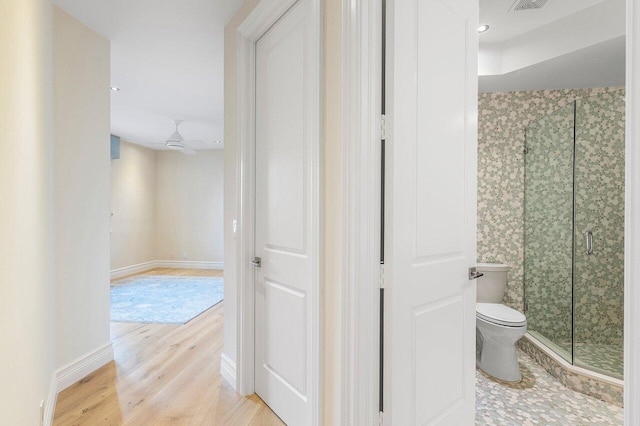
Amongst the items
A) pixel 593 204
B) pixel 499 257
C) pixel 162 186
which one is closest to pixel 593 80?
pixel 593 204

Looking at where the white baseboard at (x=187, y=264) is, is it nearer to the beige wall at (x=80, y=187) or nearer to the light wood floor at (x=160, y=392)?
the light wood floor at (x=160, y=392)

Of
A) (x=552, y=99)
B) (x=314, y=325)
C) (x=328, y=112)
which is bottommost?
(x=314, y=325)

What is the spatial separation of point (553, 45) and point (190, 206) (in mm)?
6534

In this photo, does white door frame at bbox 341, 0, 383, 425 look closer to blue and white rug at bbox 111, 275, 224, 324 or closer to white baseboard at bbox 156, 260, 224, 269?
blue and white rug at bbox 111, 275, 224, 324

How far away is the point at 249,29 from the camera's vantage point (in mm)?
1992

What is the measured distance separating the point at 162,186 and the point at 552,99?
6.91 m

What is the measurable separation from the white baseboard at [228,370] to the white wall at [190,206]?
4.86m

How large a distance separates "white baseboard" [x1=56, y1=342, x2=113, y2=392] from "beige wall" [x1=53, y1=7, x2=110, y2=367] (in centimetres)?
4

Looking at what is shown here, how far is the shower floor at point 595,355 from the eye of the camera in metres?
2.31

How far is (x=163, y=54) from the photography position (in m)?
2.90

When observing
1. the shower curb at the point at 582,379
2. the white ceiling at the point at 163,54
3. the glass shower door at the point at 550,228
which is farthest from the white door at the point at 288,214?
the glass shower door at the point at 550,228

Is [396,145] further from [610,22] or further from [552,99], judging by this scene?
[552,99]

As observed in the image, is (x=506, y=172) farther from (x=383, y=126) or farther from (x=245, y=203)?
(x=245, y=203)

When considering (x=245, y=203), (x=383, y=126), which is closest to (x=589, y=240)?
(x=383, y=126)
